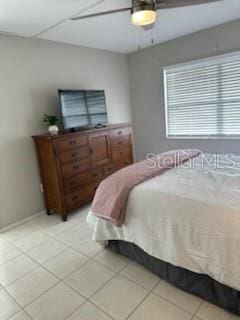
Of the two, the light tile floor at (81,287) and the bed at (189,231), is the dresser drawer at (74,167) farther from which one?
the bed at (189,231)

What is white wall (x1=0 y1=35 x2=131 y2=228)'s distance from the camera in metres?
2.89

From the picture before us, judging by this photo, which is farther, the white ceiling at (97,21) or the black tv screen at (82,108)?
the black tv screen at (82,108)

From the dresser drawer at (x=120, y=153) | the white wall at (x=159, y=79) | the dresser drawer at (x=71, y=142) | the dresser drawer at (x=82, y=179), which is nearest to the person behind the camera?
the dresser drawer at (x=71, y=142)

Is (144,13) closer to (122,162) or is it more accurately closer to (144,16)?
(144,16)

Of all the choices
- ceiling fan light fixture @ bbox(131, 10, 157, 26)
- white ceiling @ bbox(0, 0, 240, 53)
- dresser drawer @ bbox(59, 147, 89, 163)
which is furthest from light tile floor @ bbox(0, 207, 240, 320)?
white ceiling @ bbox(0, 0, 240, 53)

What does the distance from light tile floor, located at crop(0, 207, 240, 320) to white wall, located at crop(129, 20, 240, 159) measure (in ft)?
8.02

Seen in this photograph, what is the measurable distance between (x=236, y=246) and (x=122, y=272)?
1045 mm

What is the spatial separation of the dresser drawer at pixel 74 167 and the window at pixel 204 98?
1836mm

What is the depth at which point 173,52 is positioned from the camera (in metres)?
3.87

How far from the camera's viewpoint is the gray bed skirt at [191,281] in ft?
4.92

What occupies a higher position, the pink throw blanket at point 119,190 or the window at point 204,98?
the window at point 204,98

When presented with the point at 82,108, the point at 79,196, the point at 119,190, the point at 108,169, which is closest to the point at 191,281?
the point at 119,190

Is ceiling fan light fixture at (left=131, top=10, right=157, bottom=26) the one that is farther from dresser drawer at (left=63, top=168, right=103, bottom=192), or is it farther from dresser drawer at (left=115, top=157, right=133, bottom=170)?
dresser drawer at (left=115, top=157, right=133, bottom=170)

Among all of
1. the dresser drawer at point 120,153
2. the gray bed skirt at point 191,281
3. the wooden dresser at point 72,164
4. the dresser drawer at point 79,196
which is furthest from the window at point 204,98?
the gray bed skirt at point 191,281
